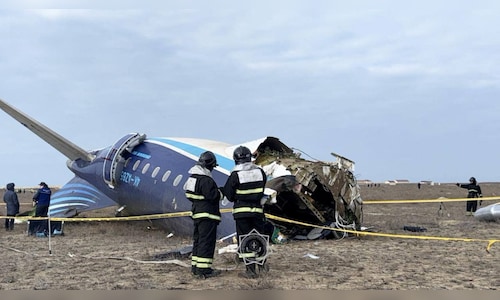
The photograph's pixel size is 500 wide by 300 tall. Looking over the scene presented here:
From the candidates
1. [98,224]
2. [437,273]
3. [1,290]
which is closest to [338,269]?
[437,273]

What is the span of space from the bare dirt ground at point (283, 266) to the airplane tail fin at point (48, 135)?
497cm

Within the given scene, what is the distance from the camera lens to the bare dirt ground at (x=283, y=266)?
7621 mm

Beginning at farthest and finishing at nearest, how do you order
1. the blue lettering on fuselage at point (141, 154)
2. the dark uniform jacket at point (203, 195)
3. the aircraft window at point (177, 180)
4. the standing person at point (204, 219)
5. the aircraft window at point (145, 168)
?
1. the blue lettering on fuselage at point (141, 154)
2. the aircraft window at point (145, 168)
3. the aircraft window at point (177, 180)
4. the dark uniform jacket at point (203, 195)
5. the standing person at point (204, 219)

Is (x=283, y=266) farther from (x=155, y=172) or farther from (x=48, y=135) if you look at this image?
(x=48, y=135)

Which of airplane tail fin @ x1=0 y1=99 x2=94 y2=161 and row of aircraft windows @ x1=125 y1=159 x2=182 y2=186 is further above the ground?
airplane tail fin @ x1=0 y1=99 x2=94 y2=161

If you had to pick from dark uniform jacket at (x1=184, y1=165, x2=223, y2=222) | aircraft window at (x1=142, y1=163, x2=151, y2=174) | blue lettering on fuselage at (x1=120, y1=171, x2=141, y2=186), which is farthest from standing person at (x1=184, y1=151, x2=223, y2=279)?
blue lettering on fuselage at (x1=120, y1=171, x2=141, y2=186)

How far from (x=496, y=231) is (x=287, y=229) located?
754 cm

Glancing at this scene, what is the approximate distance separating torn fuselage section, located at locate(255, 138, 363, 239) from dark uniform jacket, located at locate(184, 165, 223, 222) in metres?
4.21

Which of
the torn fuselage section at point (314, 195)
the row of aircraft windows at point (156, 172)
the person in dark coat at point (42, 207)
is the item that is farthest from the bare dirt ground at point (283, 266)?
the person in dark coat at point (42, 207)

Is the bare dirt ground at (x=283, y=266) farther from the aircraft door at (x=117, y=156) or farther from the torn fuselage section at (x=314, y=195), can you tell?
the aircraft door at (x=117, y=156)

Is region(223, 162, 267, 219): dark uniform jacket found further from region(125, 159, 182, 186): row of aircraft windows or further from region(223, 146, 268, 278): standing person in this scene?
region(125, 159, 182, 186): row of aircraft windows

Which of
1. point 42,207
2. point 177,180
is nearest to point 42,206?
point 42,207

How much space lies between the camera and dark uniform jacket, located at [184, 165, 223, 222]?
827 cm

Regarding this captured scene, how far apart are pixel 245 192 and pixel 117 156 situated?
9.70 m
